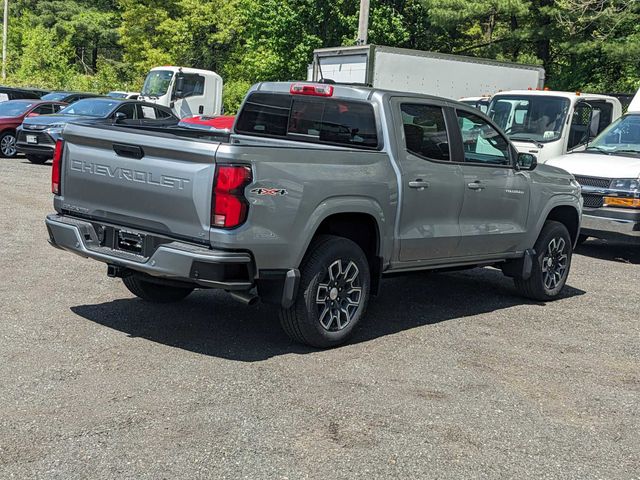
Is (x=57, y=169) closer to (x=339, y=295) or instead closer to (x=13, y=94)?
(x=339, y=295)

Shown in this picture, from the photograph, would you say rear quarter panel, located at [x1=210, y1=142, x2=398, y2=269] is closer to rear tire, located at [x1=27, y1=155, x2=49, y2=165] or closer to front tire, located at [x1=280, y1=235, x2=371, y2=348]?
front tire, located at [x1=280, y1=235, x2=371, y2=348]

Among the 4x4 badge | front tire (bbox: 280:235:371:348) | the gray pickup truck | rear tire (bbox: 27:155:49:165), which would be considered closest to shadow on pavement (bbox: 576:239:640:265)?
the gray pickup truck

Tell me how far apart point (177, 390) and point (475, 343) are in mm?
2662

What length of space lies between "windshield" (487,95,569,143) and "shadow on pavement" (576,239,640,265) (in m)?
1.86

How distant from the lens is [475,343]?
6863 millimetres

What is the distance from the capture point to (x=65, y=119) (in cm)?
1959

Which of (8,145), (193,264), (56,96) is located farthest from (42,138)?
(193,264)

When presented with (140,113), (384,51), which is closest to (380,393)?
(384,51)

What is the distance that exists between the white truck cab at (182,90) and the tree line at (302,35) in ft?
24.5

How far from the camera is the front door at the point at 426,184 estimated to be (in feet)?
22.4

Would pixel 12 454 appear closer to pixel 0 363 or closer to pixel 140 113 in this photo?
pixel 0 363

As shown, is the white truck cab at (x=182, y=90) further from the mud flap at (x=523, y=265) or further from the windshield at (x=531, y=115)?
the mud flap at (x=523, y=265)

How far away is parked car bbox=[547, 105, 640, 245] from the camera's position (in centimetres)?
1133

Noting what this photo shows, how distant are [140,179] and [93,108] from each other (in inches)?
600
